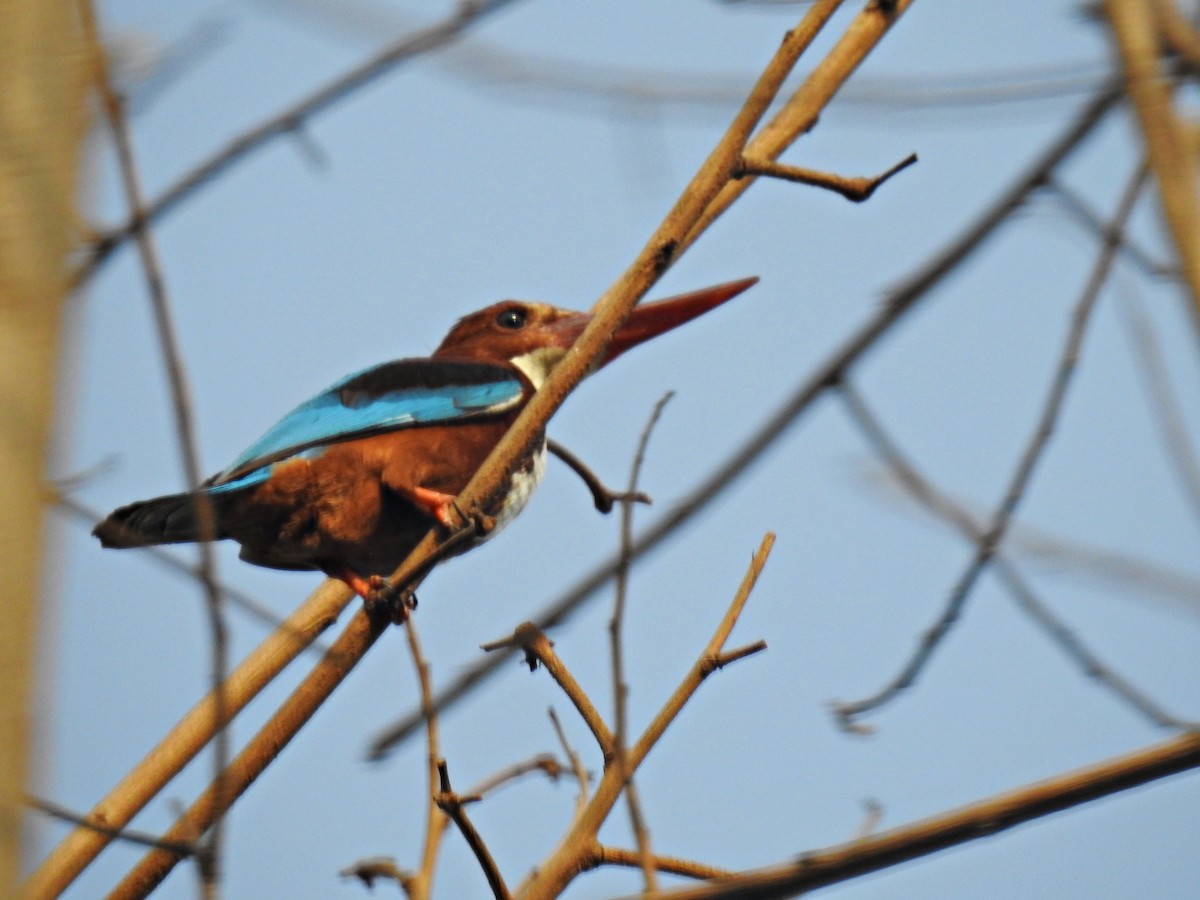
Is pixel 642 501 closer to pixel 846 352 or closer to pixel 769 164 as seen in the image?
pixel 769 164

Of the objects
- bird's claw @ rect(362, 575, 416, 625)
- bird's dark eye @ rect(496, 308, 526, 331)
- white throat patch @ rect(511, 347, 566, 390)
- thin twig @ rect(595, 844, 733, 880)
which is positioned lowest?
thin twig @ rect(595, 844, 733, 880)

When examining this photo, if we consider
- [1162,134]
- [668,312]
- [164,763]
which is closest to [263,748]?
[164,763]

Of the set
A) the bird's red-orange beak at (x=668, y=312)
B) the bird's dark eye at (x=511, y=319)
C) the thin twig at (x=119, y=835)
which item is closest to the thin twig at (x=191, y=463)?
the thin twig at (x=119, y=835)

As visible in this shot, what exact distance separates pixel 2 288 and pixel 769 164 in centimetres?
147

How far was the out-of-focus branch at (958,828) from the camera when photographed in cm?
126

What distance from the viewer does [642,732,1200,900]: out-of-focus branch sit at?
1257mm

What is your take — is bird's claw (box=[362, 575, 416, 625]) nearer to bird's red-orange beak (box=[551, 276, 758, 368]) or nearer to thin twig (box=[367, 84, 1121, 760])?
thin twig (box=[367, 84, 1121, 760])

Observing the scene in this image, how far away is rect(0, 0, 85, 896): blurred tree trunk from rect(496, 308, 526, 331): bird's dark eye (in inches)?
131

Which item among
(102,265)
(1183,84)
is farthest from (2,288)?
(1183,84)

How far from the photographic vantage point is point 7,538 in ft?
4.32

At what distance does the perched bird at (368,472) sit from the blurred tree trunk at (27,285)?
1867 millimetres

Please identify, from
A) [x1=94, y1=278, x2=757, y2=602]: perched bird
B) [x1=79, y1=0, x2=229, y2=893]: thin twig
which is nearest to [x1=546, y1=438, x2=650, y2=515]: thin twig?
[x1=94, y1=278, x2=757, y2=602]: perched bird

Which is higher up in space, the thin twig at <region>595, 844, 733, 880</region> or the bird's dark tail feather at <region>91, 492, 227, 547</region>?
the bird's dark tail feather at <region>91, 492, 227, 547</region>

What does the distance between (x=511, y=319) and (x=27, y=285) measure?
11.5 feet
